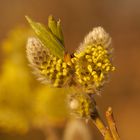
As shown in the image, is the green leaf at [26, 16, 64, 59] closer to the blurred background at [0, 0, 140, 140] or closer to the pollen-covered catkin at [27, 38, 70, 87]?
the pollen-covered catkin at [27, 38, 70, 87]

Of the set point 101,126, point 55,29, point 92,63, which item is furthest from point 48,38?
point 101,126

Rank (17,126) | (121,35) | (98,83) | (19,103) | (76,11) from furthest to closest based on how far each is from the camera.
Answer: (76,11) → (121,35) → (19,103) → (17,126) → (98,83)

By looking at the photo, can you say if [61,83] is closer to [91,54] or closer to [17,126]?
[91,54]

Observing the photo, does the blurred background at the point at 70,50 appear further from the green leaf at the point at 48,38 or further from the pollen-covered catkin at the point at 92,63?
the green leaf at the point at 48,38

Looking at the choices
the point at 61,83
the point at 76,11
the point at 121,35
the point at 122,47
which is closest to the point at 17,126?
the point at 61,83

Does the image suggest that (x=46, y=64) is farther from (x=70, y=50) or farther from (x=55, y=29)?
(x=70, y=50)

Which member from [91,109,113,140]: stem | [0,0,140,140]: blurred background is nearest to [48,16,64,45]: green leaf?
[91,109,113,140]: stem
